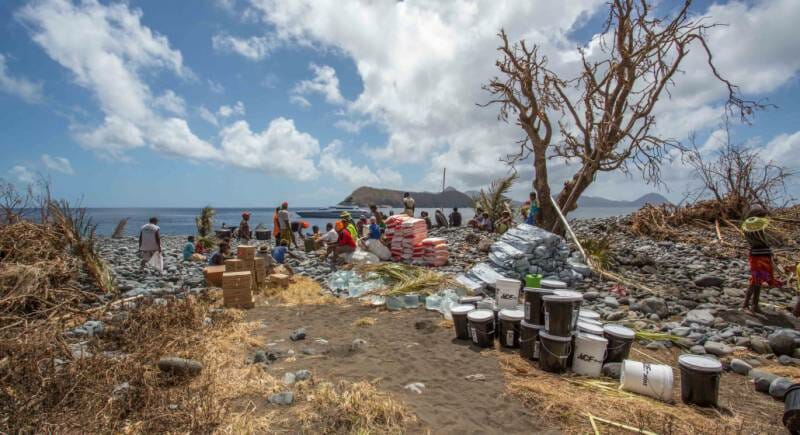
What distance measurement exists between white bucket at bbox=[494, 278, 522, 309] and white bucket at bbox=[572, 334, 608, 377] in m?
1.42

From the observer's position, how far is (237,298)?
22.9ft

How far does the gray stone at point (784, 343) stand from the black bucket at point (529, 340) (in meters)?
2.93

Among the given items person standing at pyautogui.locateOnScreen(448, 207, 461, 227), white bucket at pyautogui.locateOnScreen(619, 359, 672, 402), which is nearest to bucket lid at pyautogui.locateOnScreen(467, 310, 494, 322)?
white bucket at pyautogui.locateOnScreen(619, 359, 672, 402)

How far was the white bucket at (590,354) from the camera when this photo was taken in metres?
4.11

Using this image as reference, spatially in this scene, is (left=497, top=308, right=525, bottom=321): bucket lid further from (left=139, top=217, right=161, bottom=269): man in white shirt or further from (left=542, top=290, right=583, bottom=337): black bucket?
(left=139, top=217, right=161, bottom=269): man in white shirt

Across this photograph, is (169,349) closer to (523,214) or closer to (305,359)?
(305,359)

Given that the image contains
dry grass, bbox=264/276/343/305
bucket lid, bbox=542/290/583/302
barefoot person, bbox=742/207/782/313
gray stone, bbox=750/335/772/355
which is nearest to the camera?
bucket lid, bbox=542/290/583/302

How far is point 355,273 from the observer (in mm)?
9219

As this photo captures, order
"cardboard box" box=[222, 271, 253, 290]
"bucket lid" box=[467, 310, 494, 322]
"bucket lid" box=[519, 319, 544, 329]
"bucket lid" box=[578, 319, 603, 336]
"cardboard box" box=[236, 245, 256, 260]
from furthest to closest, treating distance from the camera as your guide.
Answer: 1. "cardboard box" box=[236, 245, 256, 260]
2. "cardboard box" box=[222, 271, 253, 290]
3. "bucket lid" box=[467, 310, 494, 322]
4. "bucket lid" box=[519, 319, 544, 329]
5. "bucket lid" box=[578, 319, 603, 336]

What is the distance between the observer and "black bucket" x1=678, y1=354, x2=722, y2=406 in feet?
11.4

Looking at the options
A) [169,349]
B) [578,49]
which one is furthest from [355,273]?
[578,49]

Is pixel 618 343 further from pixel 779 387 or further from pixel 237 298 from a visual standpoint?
pixel 237 298

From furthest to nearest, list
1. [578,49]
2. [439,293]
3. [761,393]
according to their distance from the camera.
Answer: [578,49] → [439,293] → [761,393]

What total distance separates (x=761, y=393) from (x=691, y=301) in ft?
11.2
